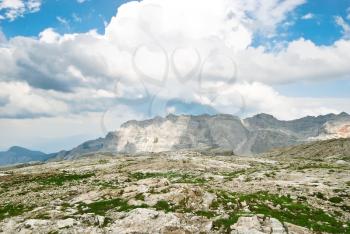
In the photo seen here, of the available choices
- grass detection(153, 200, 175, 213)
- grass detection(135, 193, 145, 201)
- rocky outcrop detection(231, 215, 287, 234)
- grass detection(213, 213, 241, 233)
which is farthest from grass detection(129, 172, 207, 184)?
rocky outcrop detection(231, 215, 287, 234)

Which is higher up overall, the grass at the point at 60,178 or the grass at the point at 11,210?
the grass at the point at 60,178

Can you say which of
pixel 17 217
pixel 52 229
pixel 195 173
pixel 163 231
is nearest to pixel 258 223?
pixel 163 231

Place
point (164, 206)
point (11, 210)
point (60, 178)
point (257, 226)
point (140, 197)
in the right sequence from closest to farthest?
point (257, 226) < point (164, 206) < point (140, 197) < point (11, 210) < point (60, 178)

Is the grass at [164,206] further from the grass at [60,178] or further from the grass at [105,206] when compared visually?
the grass at [60,178]

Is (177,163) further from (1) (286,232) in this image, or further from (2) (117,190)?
(1) (286,232)

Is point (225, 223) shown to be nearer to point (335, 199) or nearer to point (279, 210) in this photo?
point (279, 210)

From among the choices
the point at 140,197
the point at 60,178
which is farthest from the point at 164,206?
the point at 60,178

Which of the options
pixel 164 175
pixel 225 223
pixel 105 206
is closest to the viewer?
pixel 225 223

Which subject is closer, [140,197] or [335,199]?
[140,197]

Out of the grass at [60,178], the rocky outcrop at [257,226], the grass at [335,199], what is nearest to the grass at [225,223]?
the rocky outcrop at [257,226]

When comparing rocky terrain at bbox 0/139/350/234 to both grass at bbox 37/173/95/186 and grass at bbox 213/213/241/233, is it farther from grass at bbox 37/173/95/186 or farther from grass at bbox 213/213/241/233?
grass at bbox 37/173/95/186

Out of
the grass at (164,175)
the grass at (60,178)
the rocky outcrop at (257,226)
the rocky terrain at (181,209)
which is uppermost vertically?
the grass at (60,178)

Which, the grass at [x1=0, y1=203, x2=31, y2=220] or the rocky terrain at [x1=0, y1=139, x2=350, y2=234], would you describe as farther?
the grass at [x1=0, y1=203, x2=31, y2=220]

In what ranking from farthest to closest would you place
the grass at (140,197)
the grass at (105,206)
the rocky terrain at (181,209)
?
the grass at (140,197) < the grass at (105,206) < the rocky terrain at (181,209)
